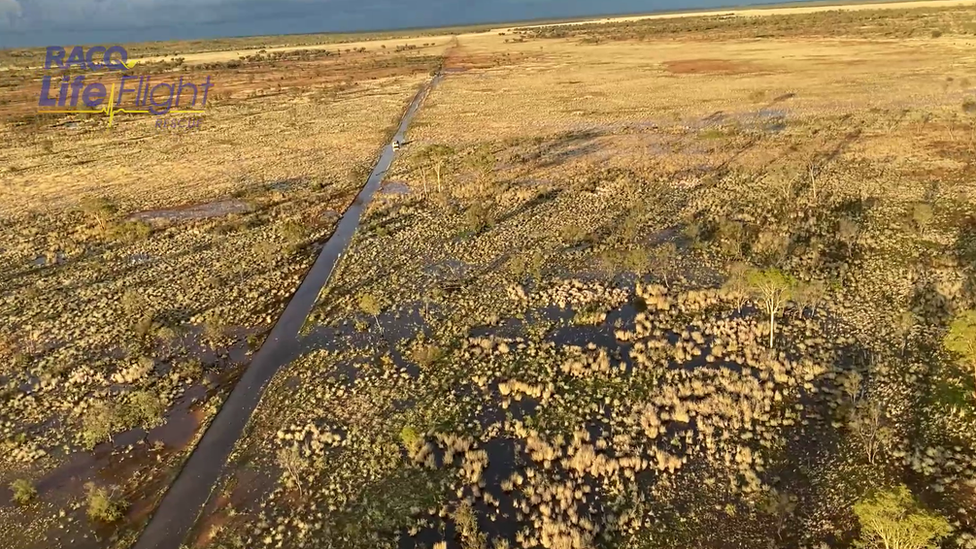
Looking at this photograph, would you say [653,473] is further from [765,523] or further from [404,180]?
[404,180]

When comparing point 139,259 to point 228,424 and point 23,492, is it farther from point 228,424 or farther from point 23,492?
point 23,492

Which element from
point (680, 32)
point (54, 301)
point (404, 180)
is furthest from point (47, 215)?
point (680, 32)

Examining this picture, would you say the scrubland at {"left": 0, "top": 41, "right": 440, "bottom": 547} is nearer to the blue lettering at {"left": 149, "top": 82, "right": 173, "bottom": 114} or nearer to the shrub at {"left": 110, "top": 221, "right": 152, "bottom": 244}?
the shrub at {"left": 110, "top": 221, "right": 152, "bottom": 244}

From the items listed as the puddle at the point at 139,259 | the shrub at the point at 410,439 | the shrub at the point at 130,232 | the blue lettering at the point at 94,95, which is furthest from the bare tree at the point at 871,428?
the blue lettering at the point at 94,95

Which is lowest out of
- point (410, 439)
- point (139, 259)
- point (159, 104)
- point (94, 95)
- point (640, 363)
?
point (640, 363)

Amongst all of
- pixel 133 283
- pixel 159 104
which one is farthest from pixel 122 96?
pixel 133 283

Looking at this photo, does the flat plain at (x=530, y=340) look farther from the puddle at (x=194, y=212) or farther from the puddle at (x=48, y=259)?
the puddle at (x=48, y=259)

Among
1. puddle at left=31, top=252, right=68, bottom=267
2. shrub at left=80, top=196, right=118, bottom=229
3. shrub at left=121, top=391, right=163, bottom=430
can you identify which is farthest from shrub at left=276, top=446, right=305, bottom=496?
shrub at left=80, top=196, right=118, bottom=229
